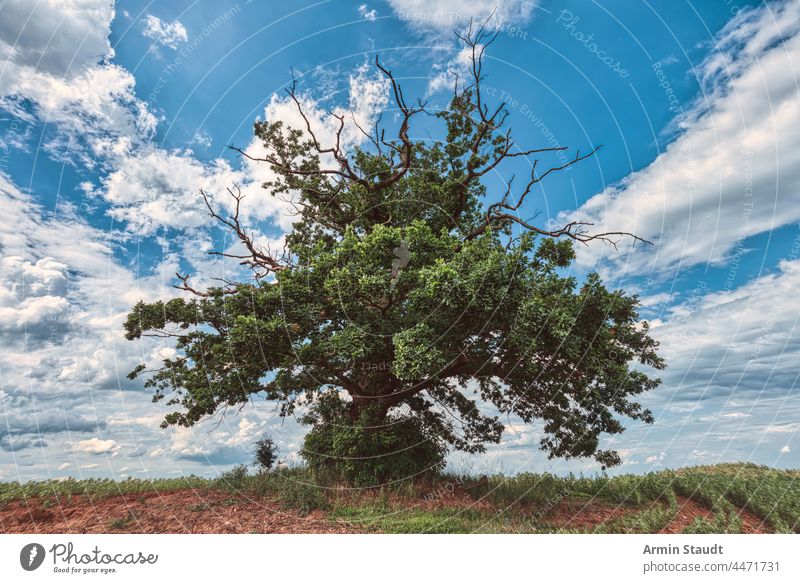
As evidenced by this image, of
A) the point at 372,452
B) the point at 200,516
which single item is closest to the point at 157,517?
the point at 200,516

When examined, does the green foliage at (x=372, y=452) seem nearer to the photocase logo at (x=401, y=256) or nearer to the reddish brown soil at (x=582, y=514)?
the reddish brown soil at (x=582, y=514)

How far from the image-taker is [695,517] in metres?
14.3

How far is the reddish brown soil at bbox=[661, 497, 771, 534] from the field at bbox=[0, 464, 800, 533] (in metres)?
0.04

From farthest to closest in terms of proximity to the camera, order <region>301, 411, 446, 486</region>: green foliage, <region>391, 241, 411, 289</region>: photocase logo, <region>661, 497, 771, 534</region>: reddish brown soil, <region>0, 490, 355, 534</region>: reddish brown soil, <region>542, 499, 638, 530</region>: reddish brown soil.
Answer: <region>301, 411, 446, 486</region>: green foliage
<region>391, 241, 411, 289</region>: photocase logo
<region>542, 499, 638, 530</region>: reddish brown soil
<region>661, 497, 771, 534</region>: reddish brown soil
<region>0, 490, 355, 534</region>: reddish brown soil

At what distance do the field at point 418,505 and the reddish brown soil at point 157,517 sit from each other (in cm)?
3

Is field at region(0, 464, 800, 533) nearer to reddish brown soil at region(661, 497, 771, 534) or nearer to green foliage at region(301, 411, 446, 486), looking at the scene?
reddish brown soil at region(661, 497, 771, 534)

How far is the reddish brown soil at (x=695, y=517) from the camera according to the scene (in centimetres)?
1357

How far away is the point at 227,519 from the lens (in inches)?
504
